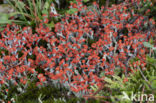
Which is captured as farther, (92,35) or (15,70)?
(92,35)

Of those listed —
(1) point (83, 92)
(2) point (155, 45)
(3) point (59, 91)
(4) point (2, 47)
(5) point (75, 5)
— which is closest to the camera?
(1) point (83, 92)

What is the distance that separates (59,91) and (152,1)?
3.10 m

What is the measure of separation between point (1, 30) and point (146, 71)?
3.58m

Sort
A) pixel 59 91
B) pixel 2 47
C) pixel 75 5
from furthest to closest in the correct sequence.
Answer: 1. pixel 75 5
2. pixel 2 47
3. pixel 59 91

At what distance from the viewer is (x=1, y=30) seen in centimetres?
484

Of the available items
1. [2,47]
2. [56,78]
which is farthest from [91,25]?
[2,47]

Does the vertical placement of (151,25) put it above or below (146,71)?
above

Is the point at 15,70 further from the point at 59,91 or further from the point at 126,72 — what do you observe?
the point at 126,72

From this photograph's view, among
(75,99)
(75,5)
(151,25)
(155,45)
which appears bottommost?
(75,99)

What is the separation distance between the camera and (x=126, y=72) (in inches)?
146

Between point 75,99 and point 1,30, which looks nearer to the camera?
point 75,99

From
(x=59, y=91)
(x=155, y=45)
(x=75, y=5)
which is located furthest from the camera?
(x=75, y=5)

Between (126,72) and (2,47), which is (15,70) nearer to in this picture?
(2,47)

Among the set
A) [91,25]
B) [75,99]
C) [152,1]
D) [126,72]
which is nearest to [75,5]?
[91,25]
